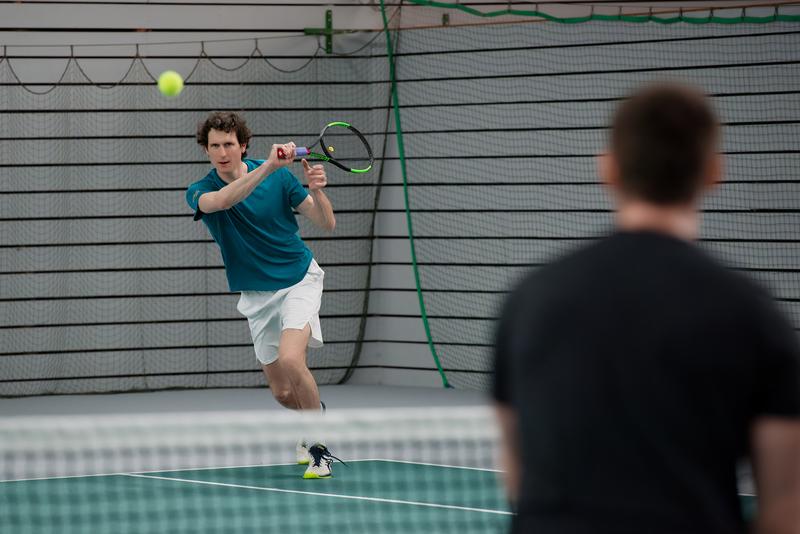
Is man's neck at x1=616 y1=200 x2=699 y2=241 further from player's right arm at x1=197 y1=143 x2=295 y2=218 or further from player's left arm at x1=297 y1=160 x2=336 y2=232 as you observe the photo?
player's left arm at x1=297 y1=160 x2=336 y2=232

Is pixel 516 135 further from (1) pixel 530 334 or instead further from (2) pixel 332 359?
(1) pixel 530 334

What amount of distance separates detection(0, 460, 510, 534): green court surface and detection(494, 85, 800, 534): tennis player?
11.4 ft

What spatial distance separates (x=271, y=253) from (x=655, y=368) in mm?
4773

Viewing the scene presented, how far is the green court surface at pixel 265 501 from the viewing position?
17.1 feet

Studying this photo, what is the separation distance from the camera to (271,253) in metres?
6.26

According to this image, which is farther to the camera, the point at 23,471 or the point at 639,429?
the point at 23,471

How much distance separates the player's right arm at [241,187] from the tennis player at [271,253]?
2 centimetres

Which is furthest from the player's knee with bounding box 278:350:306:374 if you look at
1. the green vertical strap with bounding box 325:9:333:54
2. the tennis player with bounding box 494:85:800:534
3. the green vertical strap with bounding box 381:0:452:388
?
the green vertical strap with bounding box 325:9:333:54

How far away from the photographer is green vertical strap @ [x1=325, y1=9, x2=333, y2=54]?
10.1m

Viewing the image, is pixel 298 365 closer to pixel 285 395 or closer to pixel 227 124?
pixel 285 395

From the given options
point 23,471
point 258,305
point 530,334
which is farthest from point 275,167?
point 530,334

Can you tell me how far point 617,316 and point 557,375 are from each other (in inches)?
5.1

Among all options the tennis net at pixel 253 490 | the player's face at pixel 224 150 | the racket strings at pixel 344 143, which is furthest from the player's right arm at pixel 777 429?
the racket strings at pixel 344 143

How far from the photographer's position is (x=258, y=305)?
20.7ft
